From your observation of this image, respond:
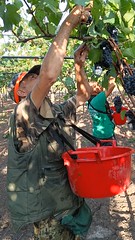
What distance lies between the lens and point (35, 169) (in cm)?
181

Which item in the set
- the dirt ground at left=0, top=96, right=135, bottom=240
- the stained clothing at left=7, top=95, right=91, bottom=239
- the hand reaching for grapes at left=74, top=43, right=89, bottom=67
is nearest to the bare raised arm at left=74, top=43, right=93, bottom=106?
the hand reaching for grapes at left=74, top=43, right=89, bottom=67

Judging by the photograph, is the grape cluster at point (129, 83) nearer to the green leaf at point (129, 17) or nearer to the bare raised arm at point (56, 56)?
the green leaf at point (129, 17)

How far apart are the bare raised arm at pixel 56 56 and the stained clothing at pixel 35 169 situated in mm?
116

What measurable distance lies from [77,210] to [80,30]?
116cm

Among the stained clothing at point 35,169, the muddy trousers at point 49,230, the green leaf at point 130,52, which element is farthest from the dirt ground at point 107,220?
the green leaf at point 130,52

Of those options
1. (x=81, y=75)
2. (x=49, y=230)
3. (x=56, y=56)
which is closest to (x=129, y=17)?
(x=56, y=56)

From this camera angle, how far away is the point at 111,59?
4.19ft

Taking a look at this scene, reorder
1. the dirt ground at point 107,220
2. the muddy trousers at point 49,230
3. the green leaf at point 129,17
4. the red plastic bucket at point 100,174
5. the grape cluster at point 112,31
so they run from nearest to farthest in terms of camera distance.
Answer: the green leaf at point 129,17 < the grape cluster at point 112,31 < the red plastic bucket at point 100,174 < the muddy trousers at point 49,230 < the dirt ground at point 107,220

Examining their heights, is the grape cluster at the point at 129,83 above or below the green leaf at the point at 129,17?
below

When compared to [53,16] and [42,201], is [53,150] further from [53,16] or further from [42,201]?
[53,16]

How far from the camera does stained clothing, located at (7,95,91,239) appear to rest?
68.1 inches

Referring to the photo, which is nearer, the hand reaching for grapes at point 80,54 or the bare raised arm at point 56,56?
the bare raised arm at point 56,56

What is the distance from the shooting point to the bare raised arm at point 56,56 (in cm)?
130

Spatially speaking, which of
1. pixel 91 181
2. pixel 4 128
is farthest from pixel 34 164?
pixel 4 128
